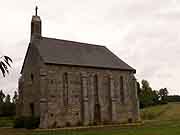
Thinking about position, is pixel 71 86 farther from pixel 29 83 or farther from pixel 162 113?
pixel 162 113

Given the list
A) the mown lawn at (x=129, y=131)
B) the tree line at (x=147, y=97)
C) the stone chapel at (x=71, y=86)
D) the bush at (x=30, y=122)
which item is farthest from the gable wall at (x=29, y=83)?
the tree line at (x=147, y=97)

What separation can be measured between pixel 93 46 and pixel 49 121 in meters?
15.7

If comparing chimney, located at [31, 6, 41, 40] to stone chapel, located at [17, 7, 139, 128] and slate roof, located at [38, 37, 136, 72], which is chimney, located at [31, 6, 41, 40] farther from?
slate roof, located at [38, 37, 136, 72]

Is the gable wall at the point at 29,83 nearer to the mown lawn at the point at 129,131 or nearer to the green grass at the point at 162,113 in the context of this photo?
the mown lawn at the point at 129,131

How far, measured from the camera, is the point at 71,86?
116 feet

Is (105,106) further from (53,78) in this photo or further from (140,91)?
(140,91)

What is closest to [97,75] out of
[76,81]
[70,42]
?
[76,81]

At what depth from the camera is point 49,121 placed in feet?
106

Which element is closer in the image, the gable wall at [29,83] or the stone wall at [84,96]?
the stone wall at [84,96]

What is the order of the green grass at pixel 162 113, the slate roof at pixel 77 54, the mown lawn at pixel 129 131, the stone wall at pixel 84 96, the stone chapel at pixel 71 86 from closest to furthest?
the mown lawn at pixel 129 131 < the stone wall at pixel 84 96 < the stone chapel at pixel 71 86 < the slate roof at pixel 77 54 < the green grass at pixel 162 113

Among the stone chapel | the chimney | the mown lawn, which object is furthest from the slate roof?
the mown lawn

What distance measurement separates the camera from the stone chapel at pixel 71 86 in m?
33.3

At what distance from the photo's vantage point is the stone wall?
3300 centimetres

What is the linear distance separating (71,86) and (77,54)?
547 cm
